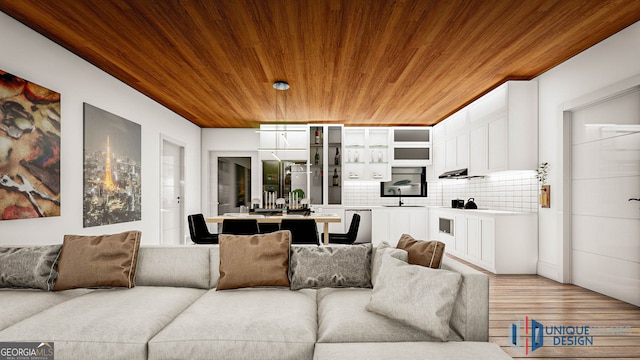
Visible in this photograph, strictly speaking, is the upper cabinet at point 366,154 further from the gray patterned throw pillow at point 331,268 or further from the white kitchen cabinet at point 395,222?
the gray patterned throw pillow at point 331,268

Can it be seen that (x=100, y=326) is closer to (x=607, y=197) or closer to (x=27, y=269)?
(x=27, y=269)

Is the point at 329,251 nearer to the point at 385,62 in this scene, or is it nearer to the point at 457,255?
the point at 385,62

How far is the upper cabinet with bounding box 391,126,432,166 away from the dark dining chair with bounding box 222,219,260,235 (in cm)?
425

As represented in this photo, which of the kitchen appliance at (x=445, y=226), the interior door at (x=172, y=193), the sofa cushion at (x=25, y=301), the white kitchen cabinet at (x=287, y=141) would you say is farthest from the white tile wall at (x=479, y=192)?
the sofa cushion at (x=25, y=301)

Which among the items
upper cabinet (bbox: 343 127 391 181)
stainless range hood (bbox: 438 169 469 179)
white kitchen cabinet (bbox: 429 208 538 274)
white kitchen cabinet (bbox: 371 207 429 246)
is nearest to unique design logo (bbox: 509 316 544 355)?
white kitchen cabinet (bbox: 429 208 538 274)

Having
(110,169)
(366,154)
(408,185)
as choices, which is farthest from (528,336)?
(408,185)

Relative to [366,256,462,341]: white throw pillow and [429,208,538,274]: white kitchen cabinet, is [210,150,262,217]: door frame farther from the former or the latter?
[366,256,462,341]: white throw pillow

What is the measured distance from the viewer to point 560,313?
303cm

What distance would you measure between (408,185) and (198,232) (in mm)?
4831

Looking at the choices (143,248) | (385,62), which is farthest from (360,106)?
(143,248)

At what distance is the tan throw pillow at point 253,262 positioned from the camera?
2.33 m

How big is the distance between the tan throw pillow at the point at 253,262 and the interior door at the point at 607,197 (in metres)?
3.28

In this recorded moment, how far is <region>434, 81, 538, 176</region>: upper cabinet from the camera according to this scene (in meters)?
4.43

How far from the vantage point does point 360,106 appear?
5594 mm
